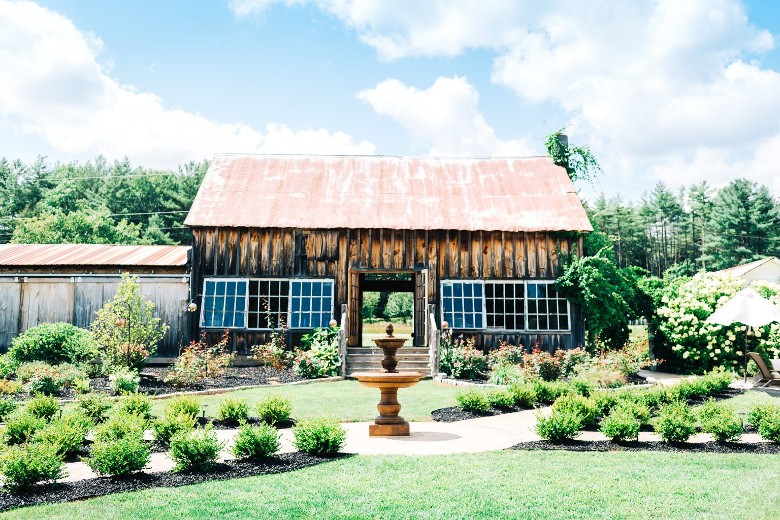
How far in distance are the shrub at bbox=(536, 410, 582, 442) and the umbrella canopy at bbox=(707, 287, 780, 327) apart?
7.46 meters

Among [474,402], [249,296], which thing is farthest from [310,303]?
[474,402]

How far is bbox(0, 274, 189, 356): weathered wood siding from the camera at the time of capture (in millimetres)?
19375

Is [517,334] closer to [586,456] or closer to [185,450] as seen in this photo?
[586,456]

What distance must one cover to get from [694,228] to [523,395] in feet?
208

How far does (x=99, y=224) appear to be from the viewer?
40.8 meters

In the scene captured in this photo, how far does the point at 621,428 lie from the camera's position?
333 inches

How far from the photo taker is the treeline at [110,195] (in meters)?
49.9

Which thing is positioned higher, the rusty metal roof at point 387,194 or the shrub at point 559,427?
the rusty metal roof at point 387,194

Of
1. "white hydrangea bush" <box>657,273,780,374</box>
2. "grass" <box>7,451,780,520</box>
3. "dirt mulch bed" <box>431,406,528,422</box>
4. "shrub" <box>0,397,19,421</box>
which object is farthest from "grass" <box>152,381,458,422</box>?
"white hydrangea bush" <box>657,273,780,374</box>

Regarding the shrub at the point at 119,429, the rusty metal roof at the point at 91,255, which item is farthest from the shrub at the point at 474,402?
the rusty metal roof at the point at 91,255

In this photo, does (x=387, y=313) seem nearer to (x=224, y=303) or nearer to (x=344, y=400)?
(x=224, y=303)

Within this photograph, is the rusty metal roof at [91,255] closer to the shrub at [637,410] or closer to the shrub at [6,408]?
the shrub at [6,408]

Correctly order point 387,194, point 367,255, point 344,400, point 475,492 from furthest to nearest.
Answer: point 387,194, point 367,255, point 344,400, point 475,492

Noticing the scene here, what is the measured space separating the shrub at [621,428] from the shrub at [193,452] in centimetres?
494
